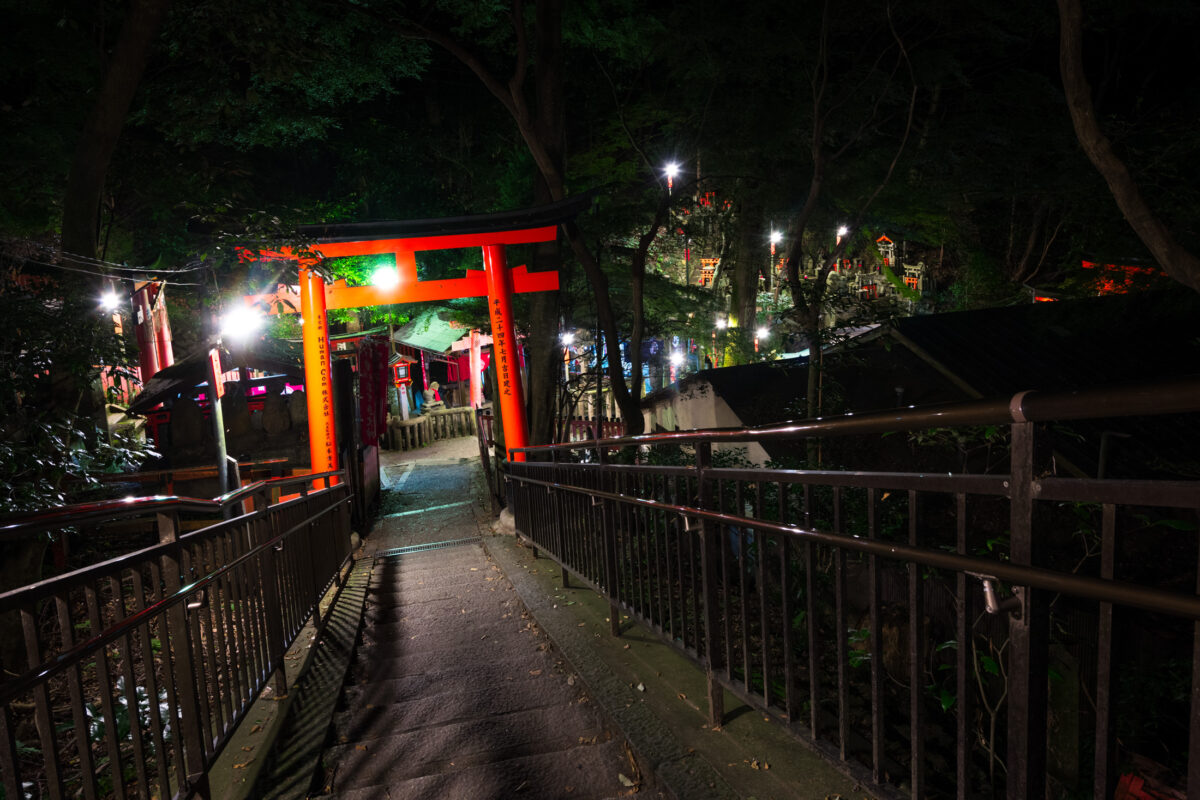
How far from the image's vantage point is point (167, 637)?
234cm

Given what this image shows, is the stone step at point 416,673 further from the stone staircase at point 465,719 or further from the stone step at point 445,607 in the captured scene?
the stone step at point 445,607

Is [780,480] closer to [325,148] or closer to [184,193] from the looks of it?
[184,193]

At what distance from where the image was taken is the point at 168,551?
8.09 feet

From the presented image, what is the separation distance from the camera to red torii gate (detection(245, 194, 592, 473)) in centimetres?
961

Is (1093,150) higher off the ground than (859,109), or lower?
lower

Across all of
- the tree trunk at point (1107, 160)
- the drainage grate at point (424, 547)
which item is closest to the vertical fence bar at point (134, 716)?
the drainage grate at point (424, 547)

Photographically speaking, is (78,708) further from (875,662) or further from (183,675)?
(875,662)

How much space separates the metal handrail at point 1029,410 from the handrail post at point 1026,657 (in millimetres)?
59

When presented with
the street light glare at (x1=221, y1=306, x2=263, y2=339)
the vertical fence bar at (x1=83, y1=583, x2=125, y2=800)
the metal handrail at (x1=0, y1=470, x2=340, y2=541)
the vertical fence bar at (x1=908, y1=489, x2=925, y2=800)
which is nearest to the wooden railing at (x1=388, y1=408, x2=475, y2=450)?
the street light glare at (x1=221, y1=306, x2=263, y2=339)

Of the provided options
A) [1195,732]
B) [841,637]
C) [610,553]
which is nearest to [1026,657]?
[1195,732]

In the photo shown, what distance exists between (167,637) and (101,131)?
7.66 meters

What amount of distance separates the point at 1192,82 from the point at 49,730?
2159cm

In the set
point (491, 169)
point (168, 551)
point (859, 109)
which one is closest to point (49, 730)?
point (168, 551)

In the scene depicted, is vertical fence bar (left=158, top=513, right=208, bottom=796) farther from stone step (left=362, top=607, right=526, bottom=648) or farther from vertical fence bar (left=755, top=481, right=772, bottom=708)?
stone step (left=362, top=607, right=526, bottom=648)
